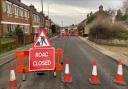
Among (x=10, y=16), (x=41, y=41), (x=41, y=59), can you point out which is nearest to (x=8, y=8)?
(x=10, y=16)

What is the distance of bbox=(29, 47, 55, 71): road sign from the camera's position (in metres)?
9.69

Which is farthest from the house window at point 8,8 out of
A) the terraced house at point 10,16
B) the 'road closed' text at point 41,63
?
the 'road closed' text at point 41,63

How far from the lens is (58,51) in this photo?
1030 cm

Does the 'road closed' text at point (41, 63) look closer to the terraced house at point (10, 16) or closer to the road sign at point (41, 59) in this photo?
the road sign at point (41, 59)

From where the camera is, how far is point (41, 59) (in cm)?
970

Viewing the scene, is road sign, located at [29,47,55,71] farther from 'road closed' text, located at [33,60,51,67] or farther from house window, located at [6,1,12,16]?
house window, located at [6,1,12,16]

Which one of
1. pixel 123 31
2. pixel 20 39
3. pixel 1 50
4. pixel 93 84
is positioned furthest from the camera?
pixel 123 31

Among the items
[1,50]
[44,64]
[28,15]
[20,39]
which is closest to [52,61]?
[44,64]

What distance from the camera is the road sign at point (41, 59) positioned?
969 centimetres

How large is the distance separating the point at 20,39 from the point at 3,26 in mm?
3030

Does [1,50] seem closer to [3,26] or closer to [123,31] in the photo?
[3,26]

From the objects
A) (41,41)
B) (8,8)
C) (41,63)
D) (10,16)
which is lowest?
(41,63)

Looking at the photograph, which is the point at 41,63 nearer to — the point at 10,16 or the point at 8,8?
the point at 8,8

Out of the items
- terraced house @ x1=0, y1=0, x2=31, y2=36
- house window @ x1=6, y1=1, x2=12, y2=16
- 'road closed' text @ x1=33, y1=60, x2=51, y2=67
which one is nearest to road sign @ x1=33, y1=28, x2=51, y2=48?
'road closed' text @ x1=33, y1=60, x2=51, y2=67
